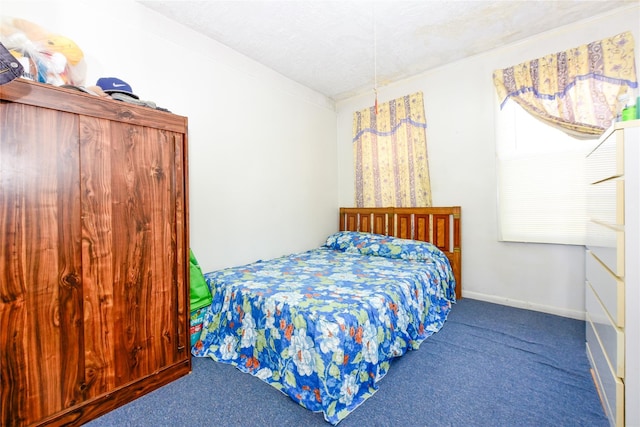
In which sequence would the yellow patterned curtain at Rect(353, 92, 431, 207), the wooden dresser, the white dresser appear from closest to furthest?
the white dresser
the wooden dresser
the yellow patterned curtain at Rect(353, 92, 431, 207)

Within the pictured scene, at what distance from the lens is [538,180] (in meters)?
2.61

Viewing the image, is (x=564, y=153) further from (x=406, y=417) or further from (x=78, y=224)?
(x=78, y=224)

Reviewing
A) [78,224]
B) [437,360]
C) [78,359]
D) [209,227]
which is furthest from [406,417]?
[209,227]

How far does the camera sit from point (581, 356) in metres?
1.90

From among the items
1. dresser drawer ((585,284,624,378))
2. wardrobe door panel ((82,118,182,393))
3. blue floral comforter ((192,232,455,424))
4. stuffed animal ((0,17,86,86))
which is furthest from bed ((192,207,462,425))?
stuffed animal ((0,17,86,86))

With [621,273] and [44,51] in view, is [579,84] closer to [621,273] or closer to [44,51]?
[621,273]

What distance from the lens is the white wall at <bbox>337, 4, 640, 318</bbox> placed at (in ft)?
8.20

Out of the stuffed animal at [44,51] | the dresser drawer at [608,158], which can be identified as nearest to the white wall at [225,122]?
the stuffed animal at [44,51]

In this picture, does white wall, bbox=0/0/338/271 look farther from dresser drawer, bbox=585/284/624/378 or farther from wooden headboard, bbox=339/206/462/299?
dresser drawer, bbox=585/284/624/378

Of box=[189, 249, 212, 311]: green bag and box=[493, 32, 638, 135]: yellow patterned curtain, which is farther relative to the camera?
box=[493, 32, 638, 135]: yellow patterned curtain

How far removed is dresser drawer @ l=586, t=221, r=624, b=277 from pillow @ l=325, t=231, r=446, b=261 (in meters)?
1.30

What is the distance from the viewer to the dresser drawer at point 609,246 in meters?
1.14

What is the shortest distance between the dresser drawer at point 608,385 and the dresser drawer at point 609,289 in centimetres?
27

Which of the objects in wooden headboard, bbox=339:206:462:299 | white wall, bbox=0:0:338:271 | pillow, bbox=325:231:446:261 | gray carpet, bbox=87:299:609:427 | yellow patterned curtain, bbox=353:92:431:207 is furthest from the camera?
yellow patterned curtain, bbox=353:92:431:207
